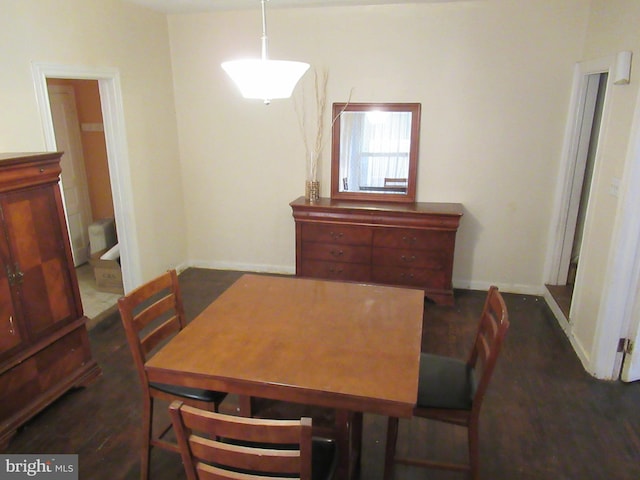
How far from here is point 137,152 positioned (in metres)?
3.86

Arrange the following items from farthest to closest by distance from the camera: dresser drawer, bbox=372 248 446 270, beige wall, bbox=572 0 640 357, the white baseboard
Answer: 1. dresser drawer, bbox=372 248 446 270
2. the white baseboard
3. beige wall, bbox=572 0 640 357

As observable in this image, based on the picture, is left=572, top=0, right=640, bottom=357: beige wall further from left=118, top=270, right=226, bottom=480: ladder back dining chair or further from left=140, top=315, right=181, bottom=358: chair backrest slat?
left=140, top=315, right=181, bottom=358: chair backrest slat

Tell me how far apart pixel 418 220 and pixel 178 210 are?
2.43m

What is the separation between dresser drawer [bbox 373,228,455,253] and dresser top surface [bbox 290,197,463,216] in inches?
6.9

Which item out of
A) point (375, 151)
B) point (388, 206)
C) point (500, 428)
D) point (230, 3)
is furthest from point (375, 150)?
point (500, 428)

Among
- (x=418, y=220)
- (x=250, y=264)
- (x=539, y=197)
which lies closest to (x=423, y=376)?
(x=418, y=220)

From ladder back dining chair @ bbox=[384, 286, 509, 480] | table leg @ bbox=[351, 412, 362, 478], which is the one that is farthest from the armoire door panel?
ladder back dining chair @ bbox=[384, 286, 509, 480]

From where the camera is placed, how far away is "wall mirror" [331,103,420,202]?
3990 millimetres

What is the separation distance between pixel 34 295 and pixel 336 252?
232 centimetres

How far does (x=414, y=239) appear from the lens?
378 centimetres

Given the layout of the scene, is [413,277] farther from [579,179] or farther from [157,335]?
[157,335]

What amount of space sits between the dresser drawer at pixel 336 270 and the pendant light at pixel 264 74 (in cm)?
226

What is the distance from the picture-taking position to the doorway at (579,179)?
3561 mm

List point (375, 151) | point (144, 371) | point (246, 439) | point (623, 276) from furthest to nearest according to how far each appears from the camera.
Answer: point (375, 151)
point (623, 276)
point (144, 371)
point (246, 439)
